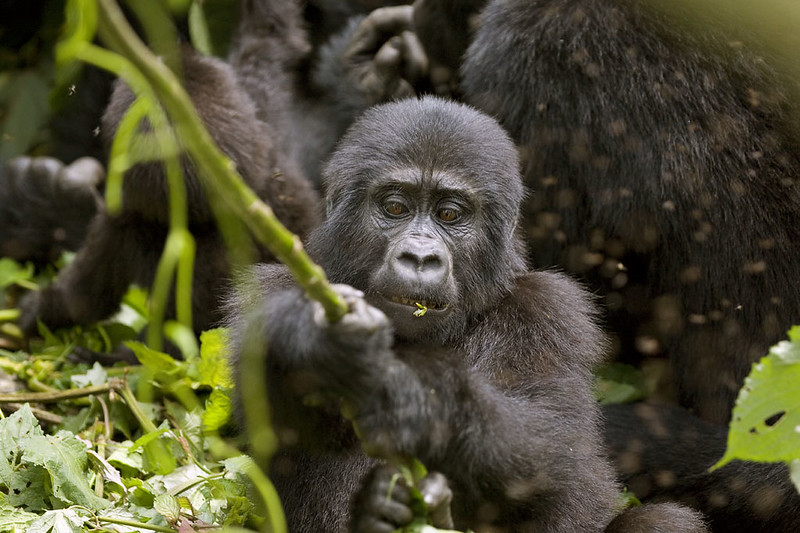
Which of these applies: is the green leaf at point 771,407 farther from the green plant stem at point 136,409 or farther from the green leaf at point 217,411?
the green plant stem at point 136,409

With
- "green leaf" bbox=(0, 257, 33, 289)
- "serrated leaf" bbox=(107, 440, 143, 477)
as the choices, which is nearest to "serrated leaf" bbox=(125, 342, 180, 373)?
"serrated leaf" bbox=(107, 440, 143, 477)

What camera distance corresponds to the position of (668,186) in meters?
3.33

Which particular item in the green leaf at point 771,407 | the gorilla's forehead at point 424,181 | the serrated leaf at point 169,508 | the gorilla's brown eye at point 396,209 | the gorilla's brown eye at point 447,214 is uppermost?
the green leaf at point 771,407

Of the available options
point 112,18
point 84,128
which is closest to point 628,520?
point 112,18

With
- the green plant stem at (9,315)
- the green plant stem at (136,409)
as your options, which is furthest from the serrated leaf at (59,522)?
the green plant stem at (9,315)

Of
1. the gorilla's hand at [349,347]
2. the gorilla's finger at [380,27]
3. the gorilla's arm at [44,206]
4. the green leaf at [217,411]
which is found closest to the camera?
the gorilla's hand at [349,347]

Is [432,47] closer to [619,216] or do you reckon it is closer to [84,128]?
[619,216]

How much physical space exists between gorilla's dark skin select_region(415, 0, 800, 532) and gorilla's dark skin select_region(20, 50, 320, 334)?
86 centimetres

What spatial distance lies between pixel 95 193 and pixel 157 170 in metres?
1.13

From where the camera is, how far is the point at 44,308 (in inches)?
165

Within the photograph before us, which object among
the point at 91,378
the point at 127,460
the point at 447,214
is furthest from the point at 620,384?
the point at 91,378

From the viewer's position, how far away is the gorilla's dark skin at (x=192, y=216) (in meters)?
3.75

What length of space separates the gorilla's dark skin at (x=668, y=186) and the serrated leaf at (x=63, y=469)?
169 centimetres

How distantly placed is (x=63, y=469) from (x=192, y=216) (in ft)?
4.13
